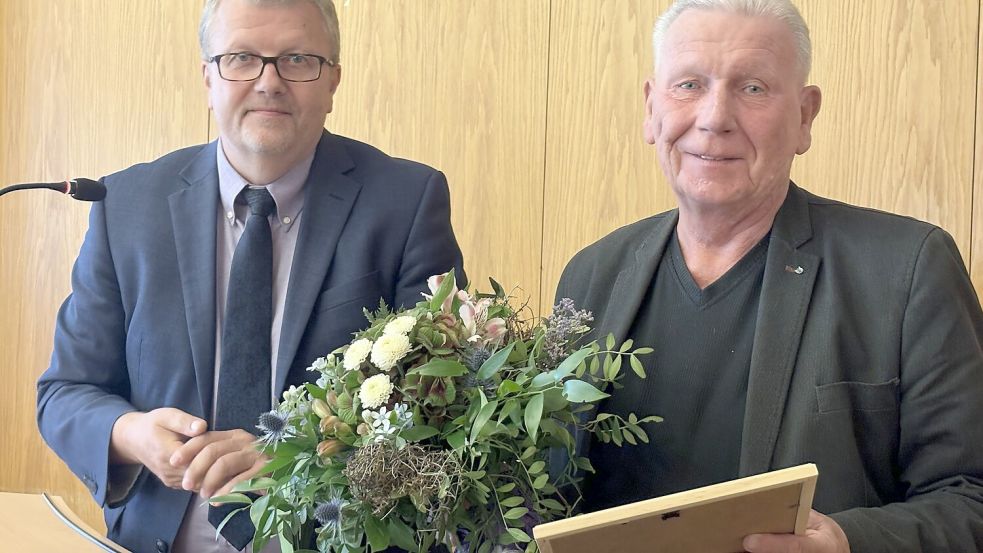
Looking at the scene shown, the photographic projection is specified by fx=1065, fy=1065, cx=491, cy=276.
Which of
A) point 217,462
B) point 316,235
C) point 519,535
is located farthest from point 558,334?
point 316,235

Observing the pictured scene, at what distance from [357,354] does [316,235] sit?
0.77m

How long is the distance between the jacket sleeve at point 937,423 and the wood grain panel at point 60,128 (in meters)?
3.00

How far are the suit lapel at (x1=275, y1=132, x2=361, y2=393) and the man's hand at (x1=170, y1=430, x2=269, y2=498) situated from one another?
277 mm

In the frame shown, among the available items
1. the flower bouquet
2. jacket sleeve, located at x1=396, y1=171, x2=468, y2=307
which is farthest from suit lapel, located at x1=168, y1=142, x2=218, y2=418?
the flower bouquet

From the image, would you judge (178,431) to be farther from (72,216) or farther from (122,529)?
(72,216)

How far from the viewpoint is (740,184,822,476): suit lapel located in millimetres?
1798

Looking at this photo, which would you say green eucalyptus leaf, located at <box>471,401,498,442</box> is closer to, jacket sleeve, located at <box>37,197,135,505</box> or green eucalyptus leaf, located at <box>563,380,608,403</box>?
green eucalyptus leaf, located at <box>563,380,608,403</box>

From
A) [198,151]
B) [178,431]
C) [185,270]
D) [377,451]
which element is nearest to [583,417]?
[377,451]

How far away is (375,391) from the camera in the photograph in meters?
1.50

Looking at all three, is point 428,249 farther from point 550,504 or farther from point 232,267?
point 550,504

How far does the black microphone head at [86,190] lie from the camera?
2076mm

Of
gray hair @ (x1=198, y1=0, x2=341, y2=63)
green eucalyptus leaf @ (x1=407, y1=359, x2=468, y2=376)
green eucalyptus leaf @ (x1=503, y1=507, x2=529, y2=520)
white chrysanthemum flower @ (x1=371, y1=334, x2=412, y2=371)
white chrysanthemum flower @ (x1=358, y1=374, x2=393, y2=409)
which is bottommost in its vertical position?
green eucalyptus leaf @ (x1=503, y1=507, x2=529, y2=520)

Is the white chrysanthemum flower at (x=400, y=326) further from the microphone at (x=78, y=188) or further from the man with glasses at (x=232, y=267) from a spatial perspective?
the microphone at (x=78, y=188)

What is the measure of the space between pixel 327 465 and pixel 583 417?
0.51m
